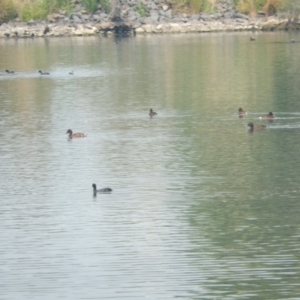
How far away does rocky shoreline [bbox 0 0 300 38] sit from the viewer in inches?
3300

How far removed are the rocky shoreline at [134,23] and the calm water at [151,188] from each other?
35232 millimetres

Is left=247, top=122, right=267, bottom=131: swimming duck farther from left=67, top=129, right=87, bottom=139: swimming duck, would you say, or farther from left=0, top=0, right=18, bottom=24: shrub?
left=0, top=0, right=18, bottom=24: shrub

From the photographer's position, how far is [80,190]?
78.9ft

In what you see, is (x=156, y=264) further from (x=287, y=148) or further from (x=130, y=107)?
(x=130, y=107)

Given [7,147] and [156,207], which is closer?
[156,207]

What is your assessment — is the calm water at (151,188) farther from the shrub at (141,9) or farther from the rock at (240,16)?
the shrub at (141,9)

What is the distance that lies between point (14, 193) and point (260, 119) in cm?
1146

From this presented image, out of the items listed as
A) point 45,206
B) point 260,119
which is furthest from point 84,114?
point 45,206

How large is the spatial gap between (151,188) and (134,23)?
203ft

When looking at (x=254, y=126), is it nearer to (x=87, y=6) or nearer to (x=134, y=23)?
(x=134, y=23)

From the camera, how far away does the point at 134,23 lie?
3339 inches

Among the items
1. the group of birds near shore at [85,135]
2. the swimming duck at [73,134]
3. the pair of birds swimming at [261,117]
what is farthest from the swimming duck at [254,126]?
the swimming duck at [73,134]

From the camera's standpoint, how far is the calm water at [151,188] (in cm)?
1727

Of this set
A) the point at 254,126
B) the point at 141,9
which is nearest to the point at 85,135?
the point at 254,126
